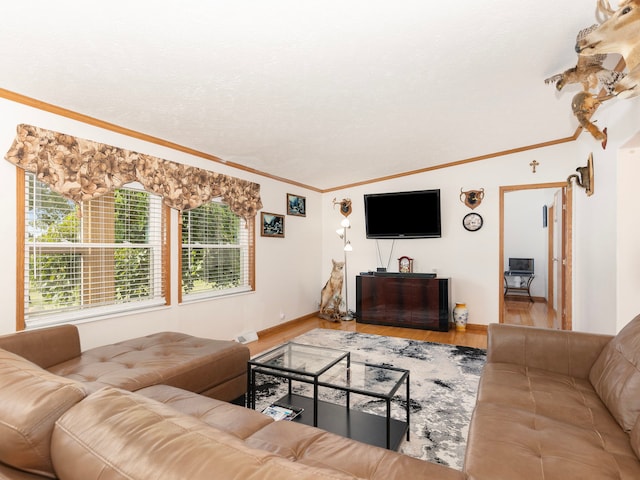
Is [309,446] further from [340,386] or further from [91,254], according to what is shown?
[91,254]

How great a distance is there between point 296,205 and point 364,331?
2.13m

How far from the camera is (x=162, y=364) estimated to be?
216 centimetres

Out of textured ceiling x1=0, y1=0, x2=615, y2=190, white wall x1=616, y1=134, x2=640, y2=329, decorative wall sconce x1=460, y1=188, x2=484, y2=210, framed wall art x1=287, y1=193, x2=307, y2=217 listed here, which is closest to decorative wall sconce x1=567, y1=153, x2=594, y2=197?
textured ceiling x1=0, y1=0, x2=615, y2=190

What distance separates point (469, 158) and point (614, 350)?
3.65 m

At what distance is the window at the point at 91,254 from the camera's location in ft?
8.45

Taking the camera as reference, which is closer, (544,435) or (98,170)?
(544,435)

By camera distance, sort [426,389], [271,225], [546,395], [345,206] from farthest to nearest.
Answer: [345,206], [271,225], [426,389], [546,395]

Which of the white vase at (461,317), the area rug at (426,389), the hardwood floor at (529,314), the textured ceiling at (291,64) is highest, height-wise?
the textured ceiling at (291,64)

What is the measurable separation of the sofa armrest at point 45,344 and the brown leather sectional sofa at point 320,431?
20 millimetres

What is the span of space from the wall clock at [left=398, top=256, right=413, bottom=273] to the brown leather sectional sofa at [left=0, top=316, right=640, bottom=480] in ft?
9.87

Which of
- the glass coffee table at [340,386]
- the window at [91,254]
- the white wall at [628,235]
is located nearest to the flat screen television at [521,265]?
the white wall at [628,235]

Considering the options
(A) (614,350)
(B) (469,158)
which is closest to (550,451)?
(A) (614,350)

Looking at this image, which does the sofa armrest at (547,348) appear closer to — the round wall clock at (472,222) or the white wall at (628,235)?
the white wall at (628,235)

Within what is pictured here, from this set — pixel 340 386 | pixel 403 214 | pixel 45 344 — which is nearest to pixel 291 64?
pixel 340 386
